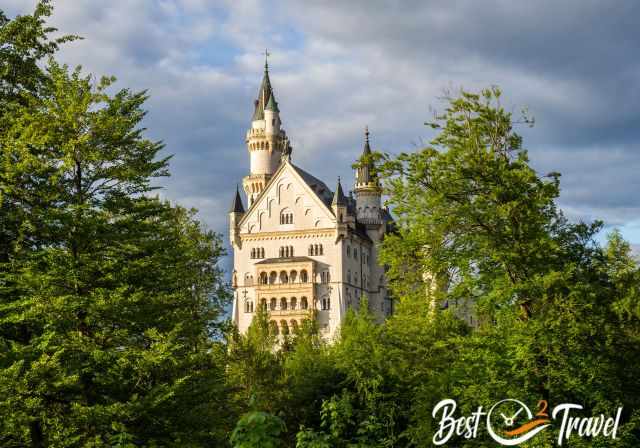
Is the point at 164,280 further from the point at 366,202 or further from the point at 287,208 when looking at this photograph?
the point at 366,202

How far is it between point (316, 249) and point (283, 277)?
5358 mm

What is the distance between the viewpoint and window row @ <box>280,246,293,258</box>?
104m

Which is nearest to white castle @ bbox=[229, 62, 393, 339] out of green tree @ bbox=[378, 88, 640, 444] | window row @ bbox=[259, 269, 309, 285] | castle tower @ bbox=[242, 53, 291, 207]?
window row @ bbox=[259, 269, 309, 285]

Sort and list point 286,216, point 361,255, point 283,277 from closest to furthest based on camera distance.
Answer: point 283,277 → point 286,216 → point 361,255

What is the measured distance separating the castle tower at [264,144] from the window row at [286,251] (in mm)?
12195

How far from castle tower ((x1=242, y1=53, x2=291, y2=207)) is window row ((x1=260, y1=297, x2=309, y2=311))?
1801 centimetres

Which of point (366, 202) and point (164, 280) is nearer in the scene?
point (164, 280)

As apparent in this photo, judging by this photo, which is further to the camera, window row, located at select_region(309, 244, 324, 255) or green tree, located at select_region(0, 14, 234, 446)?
window row, located at select_region(309, 244, 324, 255)

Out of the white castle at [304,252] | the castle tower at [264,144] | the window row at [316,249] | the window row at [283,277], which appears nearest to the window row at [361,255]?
the white castle at [304,252]

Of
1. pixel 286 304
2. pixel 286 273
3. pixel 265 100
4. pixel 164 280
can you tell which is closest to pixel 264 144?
pixel 265 100

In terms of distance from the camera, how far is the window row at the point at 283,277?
101m

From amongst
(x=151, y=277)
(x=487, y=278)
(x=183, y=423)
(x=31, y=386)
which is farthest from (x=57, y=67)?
→ (x=487, y=278)

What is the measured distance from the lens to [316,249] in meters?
103

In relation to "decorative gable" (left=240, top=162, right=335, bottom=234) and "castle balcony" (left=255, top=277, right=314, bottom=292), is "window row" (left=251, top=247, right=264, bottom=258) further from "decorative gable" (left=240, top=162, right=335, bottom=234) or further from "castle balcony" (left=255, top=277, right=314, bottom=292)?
"castle balcony" (left=255, top=277, right=314, bottom=292)
